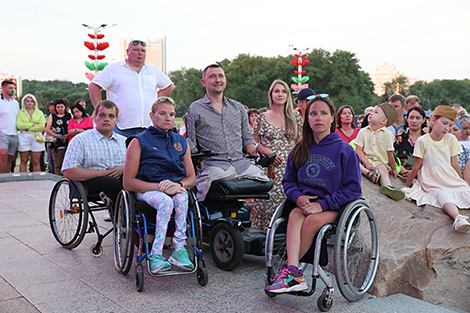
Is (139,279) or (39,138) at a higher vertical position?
(39,138)

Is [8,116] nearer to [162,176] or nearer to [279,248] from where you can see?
[162,176]

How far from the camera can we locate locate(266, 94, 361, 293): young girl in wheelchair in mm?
3865

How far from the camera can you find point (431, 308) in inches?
152

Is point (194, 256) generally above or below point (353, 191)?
below

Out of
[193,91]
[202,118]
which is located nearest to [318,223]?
[202,118]

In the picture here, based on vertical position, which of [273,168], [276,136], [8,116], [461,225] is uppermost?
[8,116]

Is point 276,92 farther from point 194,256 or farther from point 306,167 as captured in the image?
point 194,256

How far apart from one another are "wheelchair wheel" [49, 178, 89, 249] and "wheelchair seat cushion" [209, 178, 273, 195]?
122cm

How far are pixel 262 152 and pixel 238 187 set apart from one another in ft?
2.75

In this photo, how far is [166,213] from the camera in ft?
13.9

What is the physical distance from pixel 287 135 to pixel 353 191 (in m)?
2.05

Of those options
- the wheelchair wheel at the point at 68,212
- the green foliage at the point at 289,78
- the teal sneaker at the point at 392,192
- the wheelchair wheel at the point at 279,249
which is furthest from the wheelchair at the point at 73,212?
the green foliage at the point at 289,78

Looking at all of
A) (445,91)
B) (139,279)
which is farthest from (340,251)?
(445,91)

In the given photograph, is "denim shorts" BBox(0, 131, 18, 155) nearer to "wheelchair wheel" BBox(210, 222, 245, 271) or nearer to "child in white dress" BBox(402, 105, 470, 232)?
"wheelchair wheel" BBox(210, 222, 245, 271)
